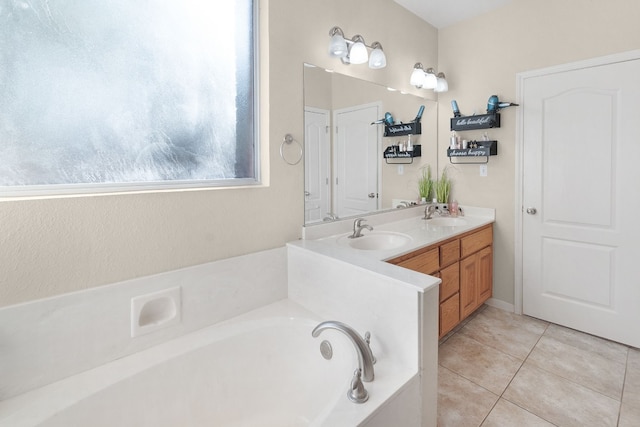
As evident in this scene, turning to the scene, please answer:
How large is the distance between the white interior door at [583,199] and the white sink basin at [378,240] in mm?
1227

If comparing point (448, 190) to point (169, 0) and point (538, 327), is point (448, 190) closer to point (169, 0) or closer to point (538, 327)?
point (538, 327)

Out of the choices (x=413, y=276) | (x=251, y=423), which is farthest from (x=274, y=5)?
(x=251, y=423)

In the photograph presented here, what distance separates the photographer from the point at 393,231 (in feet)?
8.16

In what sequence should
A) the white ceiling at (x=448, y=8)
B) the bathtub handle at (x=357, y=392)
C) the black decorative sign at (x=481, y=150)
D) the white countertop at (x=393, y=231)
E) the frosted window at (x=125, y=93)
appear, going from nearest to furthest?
the bathtub handle at (x=357, y=392) → the frosted window at (x=125, y=93) → the white countertop at (x=393, y=231) → the white ceiling at (x=448, y=8) → the black decorative sign at (x=481, y=150)

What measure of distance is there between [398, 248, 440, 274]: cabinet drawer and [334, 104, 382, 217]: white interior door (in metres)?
0.60

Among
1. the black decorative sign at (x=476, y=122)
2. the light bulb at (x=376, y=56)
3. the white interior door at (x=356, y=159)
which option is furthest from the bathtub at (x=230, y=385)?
the black decorative sign at (x=476, y=122)

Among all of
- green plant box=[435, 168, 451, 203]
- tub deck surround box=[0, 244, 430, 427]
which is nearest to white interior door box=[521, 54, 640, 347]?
green plant box=[435, 168, 451, 203]

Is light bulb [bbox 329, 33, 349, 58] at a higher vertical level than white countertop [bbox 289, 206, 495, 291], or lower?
higher

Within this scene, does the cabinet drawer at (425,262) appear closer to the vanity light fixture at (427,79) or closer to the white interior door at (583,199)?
the white interior door at (583,199)

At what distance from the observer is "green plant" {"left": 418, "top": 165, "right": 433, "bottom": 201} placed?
9.97 ft

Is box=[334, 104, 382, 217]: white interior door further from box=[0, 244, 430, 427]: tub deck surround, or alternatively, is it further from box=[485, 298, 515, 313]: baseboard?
box=[485, 298, 515, 313]: baseboard

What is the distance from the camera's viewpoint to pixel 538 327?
8.61ft

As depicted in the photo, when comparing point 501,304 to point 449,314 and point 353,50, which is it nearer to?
point 449,314

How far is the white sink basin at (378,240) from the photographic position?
88.2 inches
